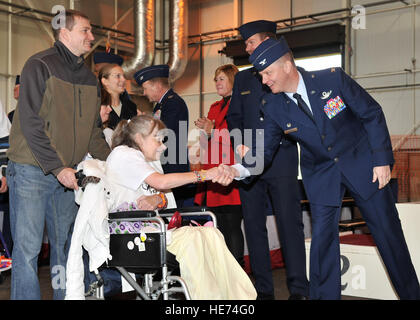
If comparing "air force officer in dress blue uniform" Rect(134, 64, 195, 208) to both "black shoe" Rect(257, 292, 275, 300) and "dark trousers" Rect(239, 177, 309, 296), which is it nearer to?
"dark trousers" Rect(239, 177, 309, 296)

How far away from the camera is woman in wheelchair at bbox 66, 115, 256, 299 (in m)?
2.43

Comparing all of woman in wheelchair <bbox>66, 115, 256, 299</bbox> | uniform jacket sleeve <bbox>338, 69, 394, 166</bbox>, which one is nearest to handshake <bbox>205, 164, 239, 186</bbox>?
woman in wheelchair <bbox>66, 115, 256, 299</bbox>

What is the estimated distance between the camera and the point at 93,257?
263cm

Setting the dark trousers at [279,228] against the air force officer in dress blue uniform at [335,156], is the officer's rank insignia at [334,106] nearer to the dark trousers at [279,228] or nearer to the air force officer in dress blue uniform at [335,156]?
the air force officer in dress blue uniform at [335,156]

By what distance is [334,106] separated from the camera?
2.67 metres

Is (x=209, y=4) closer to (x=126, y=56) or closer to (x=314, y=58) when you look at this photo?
(x=126, y=56)

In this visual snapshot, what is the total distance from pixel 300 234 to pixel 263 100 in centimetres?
91

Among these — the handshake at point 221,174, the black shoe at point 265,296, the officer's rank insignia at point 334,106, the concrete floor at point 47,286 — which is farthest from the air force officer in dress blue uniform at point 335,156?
the concrete floor at point 47,286

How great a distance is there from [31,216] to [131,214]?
548 millimetres

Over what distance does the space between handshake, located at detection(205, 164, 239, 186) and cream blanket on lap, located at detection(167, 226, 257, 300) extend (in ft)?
1.38

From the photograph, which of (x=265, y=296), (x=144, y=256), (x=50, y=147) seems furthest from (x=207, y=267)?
(x=265, y=296)

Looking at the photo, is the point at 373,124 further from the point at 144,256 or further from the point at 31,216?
the point at 31,216
